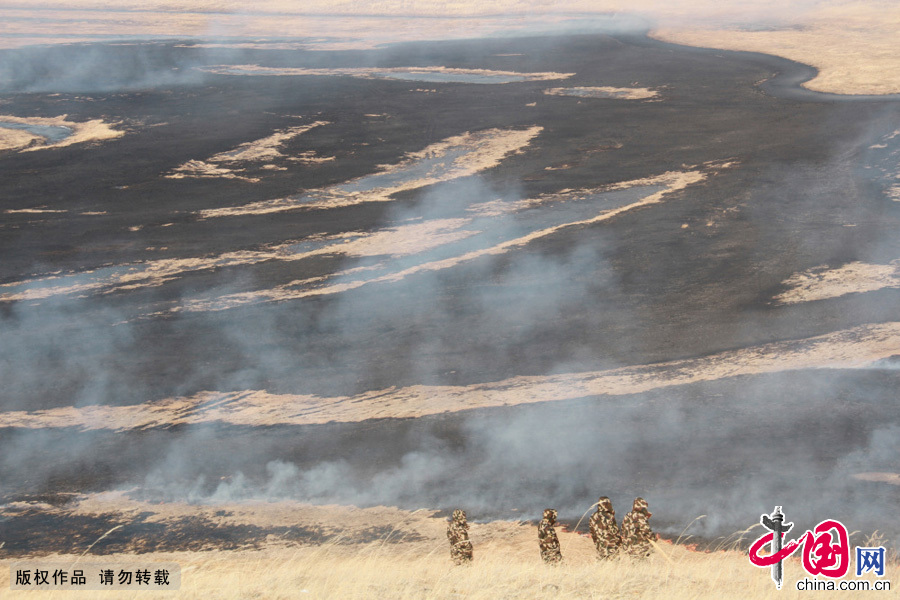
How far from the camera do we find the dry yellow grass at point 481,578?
18.8 feet

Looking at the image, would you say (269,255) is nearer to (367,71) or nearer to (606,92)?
(606,92)

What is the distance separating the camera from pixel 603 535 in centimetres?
645

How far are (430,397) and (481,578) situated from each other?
3.78 metres

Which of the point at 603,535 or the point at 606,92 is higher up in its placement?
the point at 606,92

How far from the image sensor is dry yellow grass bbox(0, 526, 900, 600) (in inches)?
226

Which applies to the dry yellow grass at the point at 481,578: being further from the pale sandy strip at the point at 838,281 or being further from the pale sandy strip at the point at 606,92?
the pale sandy strip at the point at 606,92

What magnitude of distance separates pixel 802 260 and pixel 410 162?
8.70 m

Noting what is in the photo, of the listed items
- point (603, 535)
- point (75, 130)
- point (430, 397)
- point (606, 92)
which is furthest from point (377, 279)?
point (606, 92)

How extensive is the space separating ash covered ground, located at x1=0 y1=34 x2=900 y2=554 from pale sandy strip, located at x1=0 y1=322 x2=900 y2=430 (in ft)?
0.14

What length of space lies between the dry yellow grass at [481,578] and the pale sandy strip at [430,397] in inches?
94.7

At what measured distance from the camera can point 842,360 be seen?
1010 cm

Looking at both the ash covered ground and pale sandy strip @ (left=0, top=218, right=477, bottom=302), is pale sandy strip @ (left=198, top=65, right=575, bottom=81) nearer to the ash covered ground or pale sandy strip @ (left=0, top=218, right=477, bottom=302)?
the ash covered ground

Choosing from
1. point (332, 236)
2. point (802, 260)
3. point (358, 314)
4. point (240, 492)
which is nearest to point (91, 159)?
point (332, 236)

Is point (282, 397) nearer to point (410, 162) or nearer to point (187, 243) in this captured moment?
point (187, 243)
